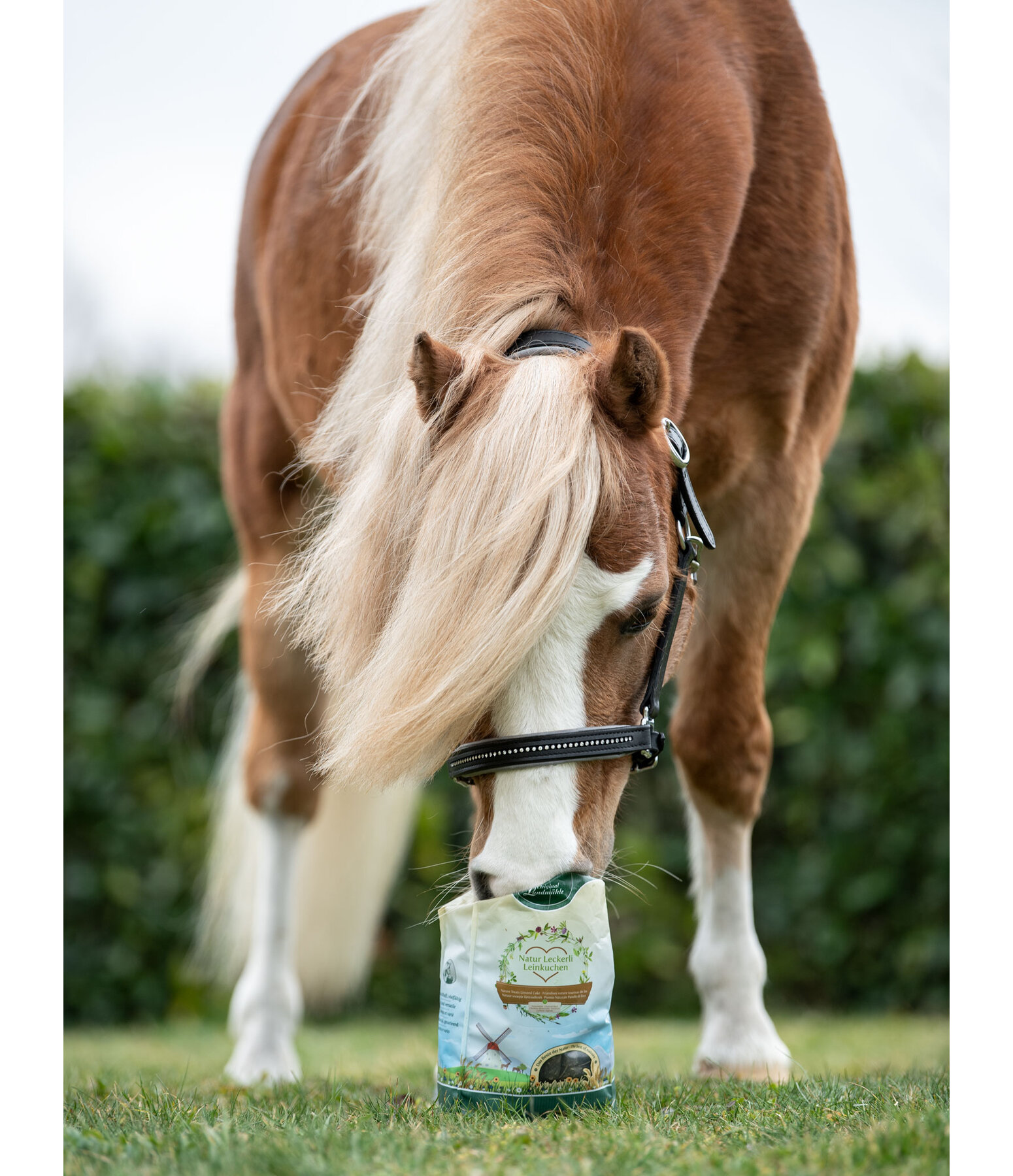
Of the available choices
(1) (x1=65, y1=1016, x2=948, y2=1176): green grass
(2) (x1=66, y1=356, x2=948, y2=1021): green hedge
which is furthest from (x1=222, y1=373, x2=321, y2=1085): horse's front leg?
(2) (x1=66, y1=356, x2=948, y2=1021): green hedge

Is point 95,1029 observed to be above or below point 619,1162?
below

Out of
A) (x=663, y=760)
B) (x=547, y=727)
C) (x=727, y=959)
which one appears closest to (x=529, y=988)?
(x=547, y=727)

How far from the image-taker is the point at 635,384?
1788 mm

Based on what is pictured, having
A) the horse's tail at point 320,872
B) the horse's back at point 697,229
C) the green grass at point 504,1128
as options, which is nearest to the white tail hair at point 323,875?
the horse's tail at point 320,872

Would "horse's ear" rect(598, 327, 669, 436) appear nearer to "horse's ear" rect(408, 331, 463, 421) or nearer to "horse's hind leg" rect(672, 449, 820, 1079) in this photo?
"horse's ear" rect(408, 331, 463, 421)

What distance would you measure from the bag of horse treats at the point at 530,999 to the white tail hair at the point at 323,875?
183 centimetres

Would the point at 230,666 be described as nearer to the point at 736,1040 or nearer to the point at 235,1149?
the point at 736,1040

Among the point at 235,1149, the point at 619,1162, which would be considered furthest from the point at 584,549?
the point at 235,1149

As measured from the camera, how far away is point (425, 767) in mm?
1716

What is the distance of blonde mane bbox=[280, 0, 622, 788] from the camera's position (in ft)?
5.31

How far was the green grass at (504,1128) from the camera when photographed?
1.43m

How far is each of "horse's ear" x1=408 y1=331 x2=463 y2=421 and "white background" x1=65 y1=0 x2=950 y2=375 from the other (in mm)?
910

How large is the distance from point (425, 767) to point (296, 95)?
2402 mm

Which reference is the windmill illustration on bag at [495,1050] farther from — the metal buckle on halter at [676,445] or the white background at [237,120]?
the white background at [237,120]
